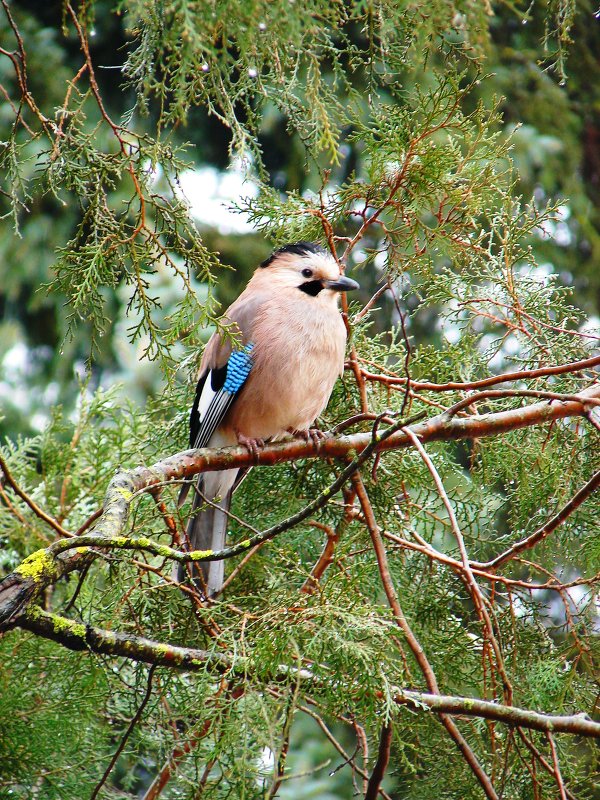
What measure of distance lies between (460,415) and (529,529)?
0.48 meters

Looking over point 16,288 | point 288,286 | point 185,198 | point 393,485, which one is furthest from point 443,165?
point 16,288

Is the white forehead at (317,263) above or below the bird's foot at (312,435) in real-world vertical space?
above

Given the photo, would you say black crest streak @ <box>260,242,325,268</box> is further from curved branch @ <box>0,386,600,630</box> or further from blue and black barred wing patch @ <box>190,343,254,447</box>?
curved branch @ <box>0,386,600,630</box>

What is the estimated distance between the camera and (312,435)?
8.92ft

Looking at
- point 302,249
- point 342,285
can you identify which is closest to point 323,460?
point 342,285

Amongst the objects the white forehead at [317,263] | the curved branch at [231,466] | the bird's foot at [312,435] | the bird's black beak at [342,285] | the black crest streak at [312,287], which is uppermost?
the white forehead at [317,263]

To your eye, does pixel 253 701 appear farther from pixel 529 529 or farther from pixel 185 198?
pixel 529 529

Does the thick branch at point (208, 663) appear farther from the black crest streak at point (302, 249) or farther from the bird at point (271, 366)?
the black crest streak at point (302, 249)

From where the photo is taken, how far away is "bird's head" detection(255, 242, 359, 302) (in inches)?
132

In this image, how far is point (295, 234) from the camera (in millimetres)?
2664

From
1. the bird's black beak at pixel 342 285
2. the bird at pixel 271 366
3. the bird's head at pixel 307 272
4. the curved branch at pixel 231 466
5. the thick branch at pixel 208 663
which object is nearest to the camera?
the curved branch at pixel 231 466

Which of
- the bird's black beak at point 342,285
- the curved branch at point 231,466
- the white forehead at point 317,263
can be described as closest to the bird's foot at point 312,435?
the curved branch at point 231,466

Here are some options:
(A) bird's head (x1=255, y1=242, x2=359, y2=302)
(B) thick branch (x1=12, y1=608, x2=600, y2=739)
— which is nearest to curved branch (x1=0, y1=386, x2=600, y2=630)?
(B) thick branch (x1=12, y1=608, x2=600, y2=739)

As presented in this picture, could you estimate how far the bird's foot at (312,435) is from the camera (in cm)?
250
